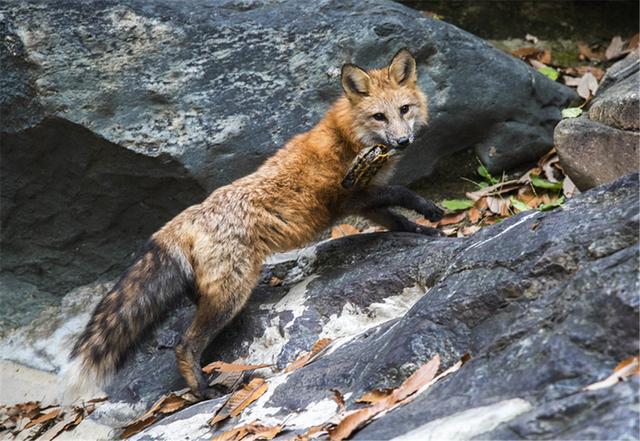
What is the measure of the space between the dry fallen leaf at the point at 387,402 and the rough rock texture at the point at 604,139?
304 centimetres

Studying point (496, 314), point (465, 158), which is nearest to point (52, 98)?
point (465, 158)

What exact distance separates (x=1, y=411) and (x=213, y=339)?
2.55 metres

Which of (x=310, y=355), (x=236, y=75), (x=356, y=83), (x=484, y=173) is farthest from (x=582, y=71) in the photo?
(x=310, y=355)

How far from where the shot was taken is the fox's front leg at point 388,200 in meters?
6.47

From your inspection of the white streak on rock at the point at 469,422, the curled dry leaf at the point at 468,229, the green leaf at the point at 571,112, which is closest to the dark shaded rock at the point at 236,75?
the green leaf at the point at 571,112

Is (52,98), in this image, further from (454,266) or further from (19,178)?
(454,266)

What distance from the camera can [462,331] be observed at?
4.15 m

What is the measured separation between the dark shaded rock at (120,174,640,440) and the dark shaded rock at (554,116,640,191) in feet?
4.72

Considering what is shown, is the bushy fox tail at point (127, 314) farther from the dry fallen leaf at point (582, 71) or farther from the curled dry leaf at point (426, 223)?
the dry fallen leaf at point (582, 71)

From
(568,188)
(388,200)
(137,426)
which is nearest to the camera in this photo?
(137,426)

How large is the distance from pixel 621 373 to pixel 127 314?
3852 mm

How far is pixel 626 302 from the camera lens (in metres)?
3.26

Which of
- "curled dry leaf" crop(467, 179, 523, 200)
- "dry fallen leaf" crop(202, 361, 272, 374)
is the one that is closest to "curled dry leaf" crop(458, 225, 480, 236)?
"curled dry leaf" crop(467, 179, 523, 200)

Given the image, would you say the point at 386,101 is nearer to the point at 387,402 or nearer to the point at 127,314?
the point at 127,314
